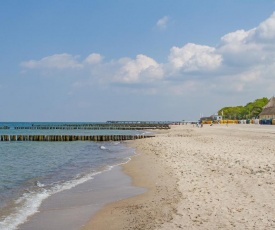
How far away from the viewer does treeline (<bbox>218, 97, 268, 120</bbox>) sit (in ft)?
395

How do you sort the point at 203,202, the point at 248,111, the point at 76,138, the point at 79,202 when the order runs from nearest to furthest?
the point at 203,202 → the point at 79,202 → the point at 76,138 → the point at 248,111

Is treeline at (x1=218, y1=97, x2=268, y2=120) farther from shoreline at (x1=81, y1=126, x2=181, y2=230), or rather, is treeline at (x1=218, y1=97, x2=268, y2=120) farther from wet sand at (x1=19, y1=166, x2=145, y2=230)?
shoreline at (x1=81, y1=126, x2=181, y2=230)

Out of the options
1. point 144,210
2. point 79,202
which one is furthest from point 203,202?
point 79,202

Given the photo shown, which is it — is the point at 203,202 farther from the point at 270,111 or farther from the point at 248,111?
the point at 248,111

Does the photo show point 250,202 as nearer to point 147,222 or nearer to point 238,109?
point 147,222

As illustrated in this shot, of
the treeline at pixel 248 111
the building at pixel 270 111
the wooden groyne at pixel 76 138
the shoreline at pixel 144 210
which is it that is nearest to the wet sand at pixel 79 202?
the shoreline at pixel 144 210

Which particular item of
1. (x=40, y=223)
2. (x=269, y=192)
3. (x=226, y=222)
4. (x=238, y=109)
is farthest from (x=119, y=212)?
(x=238, y=109)

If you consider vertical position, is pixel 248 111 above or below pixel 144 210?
above

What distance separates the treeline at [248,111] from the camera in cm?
12031

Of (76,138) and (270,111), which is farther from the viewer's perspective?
(270,111)

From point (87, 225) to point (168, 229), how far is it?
2.38 m

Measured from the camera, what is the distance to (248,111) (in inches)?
5128

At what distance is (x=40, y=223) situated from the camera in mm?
8883

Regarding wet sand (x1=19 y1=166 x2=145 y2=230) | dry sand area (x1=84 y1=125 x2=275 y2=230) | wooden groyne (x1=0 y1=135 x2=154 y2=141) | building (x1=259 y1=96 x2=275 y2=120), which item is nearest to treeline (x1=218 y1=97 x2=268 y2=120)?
building (x1=259 y1=96 x2=275 y2=120)
